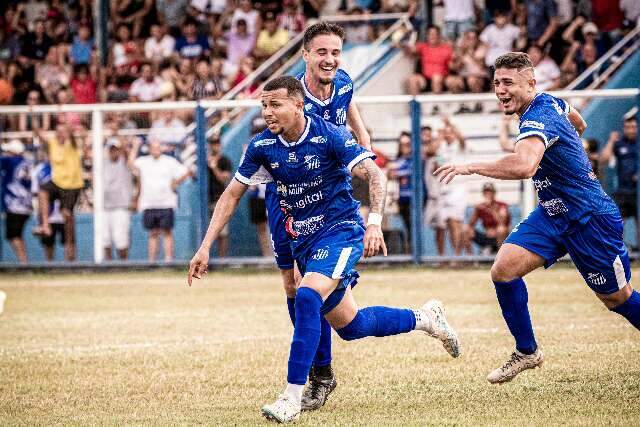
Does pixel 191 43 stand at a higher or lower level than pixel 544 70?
higher

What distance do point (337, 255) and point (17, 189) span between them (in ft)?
40.6

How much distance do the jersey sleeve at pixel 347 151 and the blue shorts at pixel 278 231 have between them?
0.62 m

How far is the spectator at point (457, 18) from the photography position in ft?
68.8

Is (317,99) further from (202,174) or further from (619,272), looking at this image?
(202,174)

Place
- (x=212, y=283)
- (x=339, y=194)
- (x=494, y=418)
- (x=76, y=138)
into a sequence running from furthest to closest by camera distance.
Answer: (x=76, y=138) < (x=212, y=283) < (x=339, y=194) < (x=494, y=418)

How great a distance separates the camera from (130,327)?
11617 millimetres

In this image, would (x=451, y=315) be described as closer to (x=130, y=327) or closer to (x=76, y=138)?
(x=130, y=327)

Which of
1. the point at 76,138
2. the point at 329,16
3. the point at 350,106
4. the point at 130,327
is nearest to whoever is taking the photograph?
the point at 350,106

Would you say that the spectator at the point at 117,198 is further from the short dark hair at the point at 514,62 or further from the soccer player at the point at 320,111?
the short dark hair at the point at 514,62

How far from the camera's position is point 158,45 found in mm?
22406

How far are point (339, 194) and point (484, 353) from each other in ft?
8.51

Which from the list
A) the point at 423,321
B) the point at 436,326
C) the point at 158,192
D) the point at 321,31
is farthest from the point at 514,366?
the point at 158,192

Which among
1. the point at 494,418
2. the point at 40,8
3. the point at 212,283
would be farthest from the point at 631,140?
the point at 40,8

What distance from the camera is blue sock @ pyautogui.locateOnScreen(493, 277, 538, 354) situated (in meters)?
7.71
